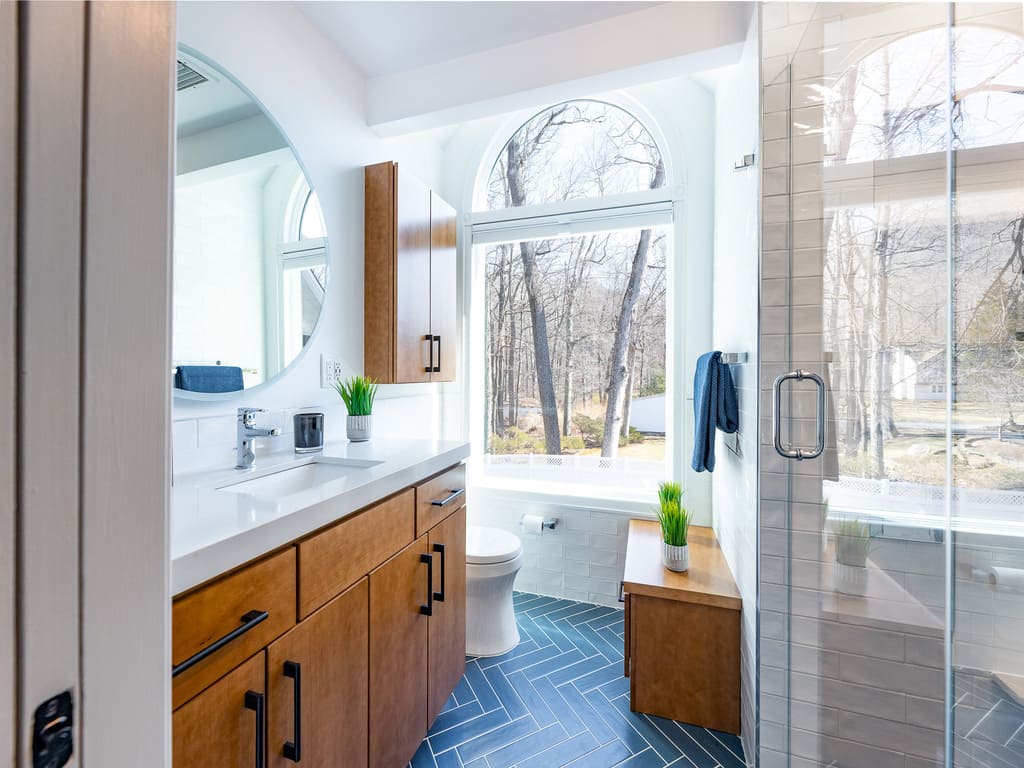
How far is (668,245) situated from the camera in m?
2.48

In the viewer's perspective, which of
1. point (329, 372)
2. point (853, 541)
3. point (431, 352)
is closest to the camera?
point (853, 541)

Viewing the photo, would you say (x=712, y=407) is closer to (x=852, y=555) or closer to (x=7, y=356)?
(x=852, y=555)

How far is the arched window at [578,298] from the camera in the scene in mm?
2541

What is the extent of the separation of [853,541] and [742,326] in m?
0.75

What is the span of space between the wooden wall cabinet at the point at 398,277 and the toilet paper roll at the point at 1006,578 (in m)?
1.93

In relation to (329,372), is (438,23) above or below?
above

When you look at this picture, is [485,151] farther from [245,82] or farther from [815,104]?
[815,104]

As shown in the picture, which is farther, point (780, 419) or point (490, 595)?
point (490, 595)

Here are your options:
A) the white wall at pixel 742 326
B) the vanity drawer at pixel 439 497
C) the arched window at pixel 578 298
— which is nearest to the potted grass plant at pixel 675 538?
the white wall at pixel 742 326

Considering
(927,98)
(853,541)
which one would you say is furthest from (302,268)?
(853,541)

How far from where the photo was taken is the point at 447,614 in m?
1.60

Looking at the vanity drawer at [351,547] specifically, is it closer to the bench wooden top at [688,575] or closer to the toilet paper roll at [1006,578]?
the bench wooden top at [688,575]

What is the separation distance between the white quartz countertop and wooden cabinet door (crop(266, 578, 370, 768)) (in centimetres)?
22

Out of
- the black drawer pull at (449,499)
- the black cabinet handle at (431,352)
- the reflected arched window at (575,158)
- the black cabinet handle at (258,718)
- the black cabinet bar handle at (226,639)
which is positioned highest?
the reflected arched window at (575,158)
